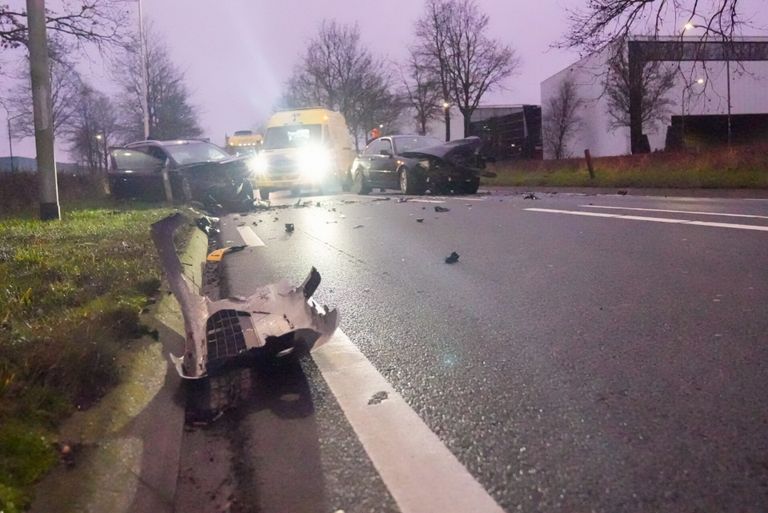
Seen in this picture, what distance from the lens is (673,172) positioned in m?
22.4

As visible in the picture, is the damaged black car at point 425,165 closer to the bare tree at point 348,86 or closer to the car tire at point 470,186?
the car tire at point 470,186

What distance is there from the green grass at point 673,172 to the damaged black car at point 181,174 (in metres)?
11.0

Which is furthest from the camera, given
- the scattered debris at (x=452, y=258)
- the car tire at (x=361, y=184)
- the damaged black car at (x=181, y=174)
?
the car tire at (x=361, y=184)

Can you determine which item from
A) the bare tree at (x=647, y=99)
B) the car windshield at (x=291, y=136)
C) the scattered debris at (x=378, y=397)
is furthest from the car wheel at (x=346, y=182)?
the bare tree at (x=647, y=99)

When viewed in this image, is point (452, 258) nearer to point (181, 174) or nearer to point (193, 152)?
point (181, 174)

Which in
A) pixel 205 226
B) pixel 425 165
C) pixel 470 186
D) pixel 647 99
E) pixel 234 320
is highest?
pixel 647 99

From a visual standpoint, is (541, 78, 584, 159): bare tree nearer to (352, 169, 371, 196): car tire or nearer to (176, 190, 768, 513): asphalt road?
(352, 169, 371, 196): car tire

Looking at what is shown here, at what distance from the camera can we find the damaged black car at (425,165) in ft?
61.7

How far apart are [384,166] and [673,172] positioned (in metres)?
8.65

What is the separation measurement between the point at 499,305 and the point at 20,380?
3.12 metres

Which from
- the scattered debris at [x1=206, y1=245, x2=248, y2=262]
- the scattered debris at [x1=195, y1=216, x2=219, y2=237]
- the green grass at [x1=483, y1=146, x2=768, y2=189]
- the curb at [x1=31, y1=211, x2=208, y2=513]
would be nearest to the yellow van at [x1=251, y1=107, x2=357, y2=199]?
the green grass at [x1=483, y1=146, x2=768, y2=189]

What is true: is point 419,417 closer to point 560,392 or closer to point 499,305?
point 560,392

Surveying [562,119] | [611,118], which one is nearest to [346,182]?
[611,118]

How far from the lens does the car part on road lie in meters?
3.59
